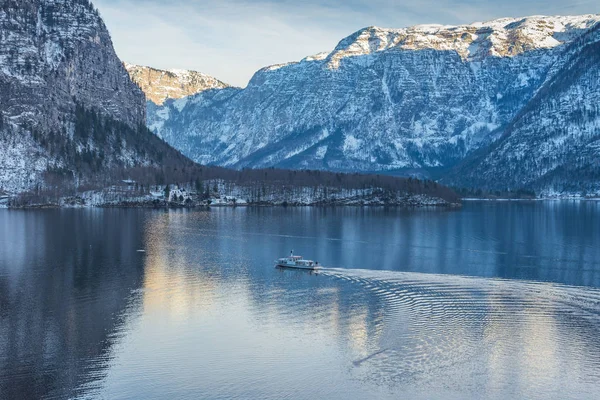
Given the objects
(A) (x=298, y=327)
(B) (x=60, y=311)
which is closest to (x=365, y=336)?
(A) (x=298, y=327)

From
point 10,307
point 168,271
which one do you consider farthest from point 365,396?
point 168,271

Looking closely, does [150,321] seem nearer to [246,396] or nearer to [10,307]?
[10,307]

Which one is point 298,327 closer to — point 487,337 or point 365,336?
point 365,336

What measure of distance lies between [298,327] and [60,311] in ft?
109

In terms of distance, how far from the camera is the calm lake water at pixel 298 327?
73.2 m

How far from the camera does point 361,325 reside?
93.4 meters

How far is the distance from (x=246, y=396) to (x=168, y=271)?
222 ft

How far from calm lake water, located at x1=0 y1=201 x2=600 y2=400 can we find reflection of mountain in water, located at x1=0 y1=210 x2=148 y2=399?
31 cm

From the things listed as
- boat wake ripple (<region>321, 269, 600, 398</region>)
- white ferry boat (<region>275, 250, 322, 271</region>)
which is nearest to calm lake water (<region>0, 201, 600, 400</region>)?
boat wake ripple (<region>321, 269, 600, 398</region>)

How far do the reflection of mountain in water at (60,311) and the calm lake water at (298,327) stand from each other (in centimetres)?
31

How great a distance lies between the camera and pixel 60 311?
328 feet

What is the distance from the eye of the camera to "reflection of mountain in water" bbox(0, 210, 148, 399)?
2928 inches

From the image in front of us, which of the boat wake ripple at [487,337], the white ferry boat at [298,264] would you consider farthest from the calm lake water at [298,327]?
the white ferry boat at [298,264]

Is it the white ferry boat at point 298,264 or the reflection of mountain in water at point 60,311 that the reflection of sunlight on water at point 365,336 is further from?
the white ferry boat at point 298,264
